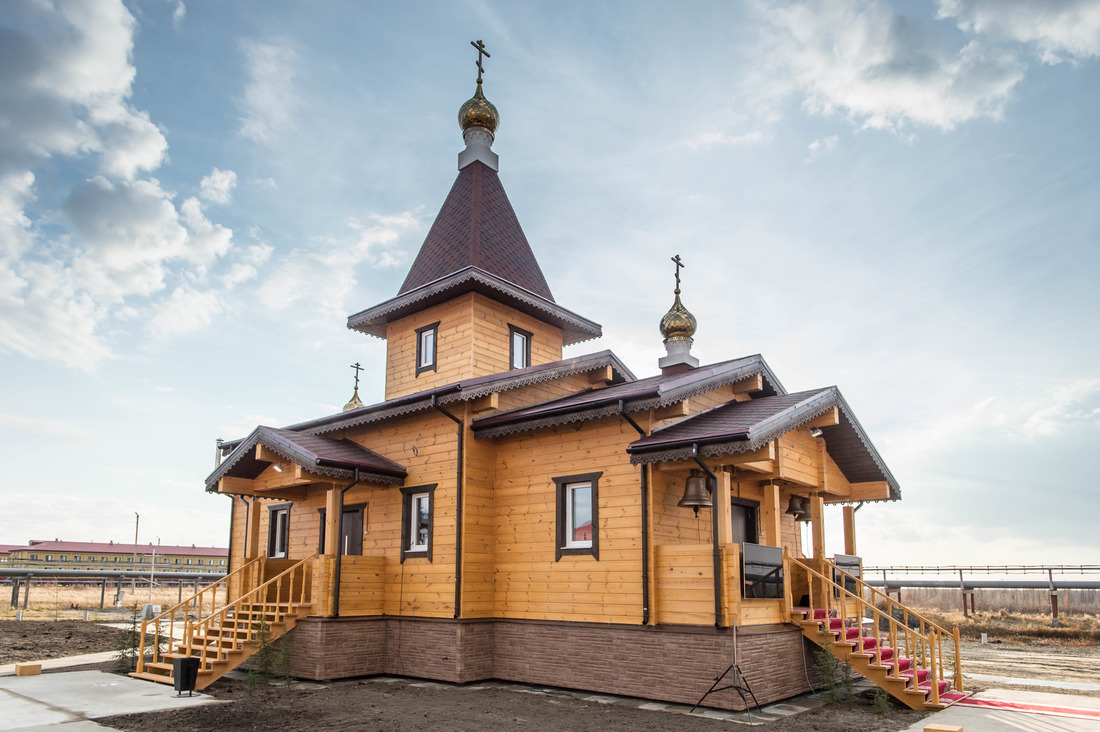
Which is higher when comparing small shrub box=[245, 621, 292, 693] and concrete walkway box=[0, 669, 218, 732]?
small shrub box=[245, 621, 292, 693]

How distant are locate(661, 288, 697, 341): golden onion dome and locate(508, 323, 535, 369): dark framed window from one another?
9.41ft

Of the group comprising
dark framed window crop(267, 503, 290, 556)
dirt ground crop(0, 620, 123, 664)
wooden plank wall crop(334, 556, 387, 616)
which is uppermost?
dark framed window crop(267, 503, 290, 556)

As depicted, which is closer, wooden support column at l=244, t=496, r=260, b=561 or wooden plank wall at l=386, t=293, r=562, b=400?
wooden support column at l=244, t=496, r=260, b=561

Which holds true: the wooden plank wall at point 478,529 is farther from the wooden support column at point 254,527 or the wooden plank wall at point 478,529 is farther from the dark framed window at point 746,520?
the wooden support column at point 254,527

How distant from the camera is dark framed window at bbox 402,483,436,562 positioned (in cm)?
1291

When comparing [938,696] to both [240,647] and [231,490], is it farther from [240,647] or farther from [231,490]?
[231,490]

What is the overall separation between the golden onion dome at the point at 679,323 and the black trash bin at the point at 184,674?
10.5 m

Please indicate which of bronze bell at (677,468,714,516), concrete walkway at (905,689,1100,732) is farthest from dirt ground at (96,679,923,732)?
bronze bell at (677,468,714,516)

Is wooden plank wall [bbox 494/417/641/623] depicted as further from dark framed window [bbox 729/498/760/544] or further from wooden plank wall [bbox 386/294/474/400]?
wooden plank wall [bbox 386/294/474/400]

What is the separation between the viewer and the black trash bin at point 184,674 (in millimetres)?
10883

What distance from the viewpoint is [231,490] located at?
14.3 meters

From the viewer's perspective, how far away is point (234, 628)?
12469 mm

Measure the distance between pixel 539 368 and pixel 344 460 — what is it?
143 inches

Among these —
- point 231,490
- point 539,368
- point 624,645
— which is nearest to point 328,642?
point 231,490
